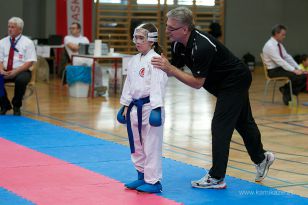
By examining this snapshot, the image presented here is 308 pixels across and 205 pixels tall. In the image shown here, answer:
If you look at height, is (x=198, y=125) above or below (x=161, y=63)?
below

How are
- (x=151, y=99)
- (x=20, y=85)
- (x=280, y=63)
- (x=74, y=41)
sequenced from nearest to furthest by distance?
(x=151, y=99)
(x=20, y=85)
(x=280, y=63)
(x=74, y=41)

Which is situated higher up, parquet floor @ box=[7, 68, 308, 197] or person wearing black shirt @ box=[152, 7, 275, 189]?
person wearing black shirt @ box=[152, 7, 275, 189]

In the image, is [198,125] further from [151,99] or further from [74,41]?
[74,41]

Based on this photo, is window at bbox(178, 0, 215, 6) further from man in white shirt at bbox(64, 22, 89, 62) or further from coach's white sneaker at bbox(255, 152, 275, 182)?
coach's white sneaker at bbox(255, 152, 275, 182)

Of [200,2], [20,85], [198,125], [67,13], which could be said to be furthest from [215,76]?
[200,2]

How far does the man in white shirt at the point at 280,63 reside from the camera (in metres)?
11.4

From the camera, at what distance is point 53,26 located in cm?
1717

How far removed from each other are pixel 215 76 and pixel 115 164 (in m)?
1.52

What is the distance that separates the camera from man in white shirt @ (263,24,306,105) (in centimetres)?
1140

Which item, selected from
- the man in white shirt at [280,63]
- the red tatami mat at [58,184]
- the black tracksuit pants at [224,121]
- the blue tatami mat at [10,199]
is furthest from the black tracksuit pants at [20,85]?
the black tracksuit pants at [224,121]

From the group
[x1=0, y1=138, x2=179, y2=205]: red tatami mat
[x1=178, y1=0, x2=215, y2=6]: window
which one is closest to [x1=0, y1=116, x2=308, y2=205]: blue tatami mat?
[x1=0, y1=138, x2=179, y2=205]: red tatami mat

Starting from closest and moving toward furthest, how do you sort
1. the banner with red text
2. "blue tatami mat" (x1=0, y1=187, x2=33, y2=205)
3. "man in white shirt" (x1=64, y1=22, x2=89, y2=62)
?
"blue tatami mat" (x1=0, y1=187, x2=33, y2=205) < "man in white shirt" (x1=64, y1=22, x2=89, y2=62) < the banner with red text

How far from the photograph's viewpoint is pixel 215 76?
546 cm

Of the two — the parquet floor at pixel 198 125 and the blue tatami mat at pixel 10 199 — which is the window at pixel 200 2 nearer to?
the parquet floor at pixel 198 125
